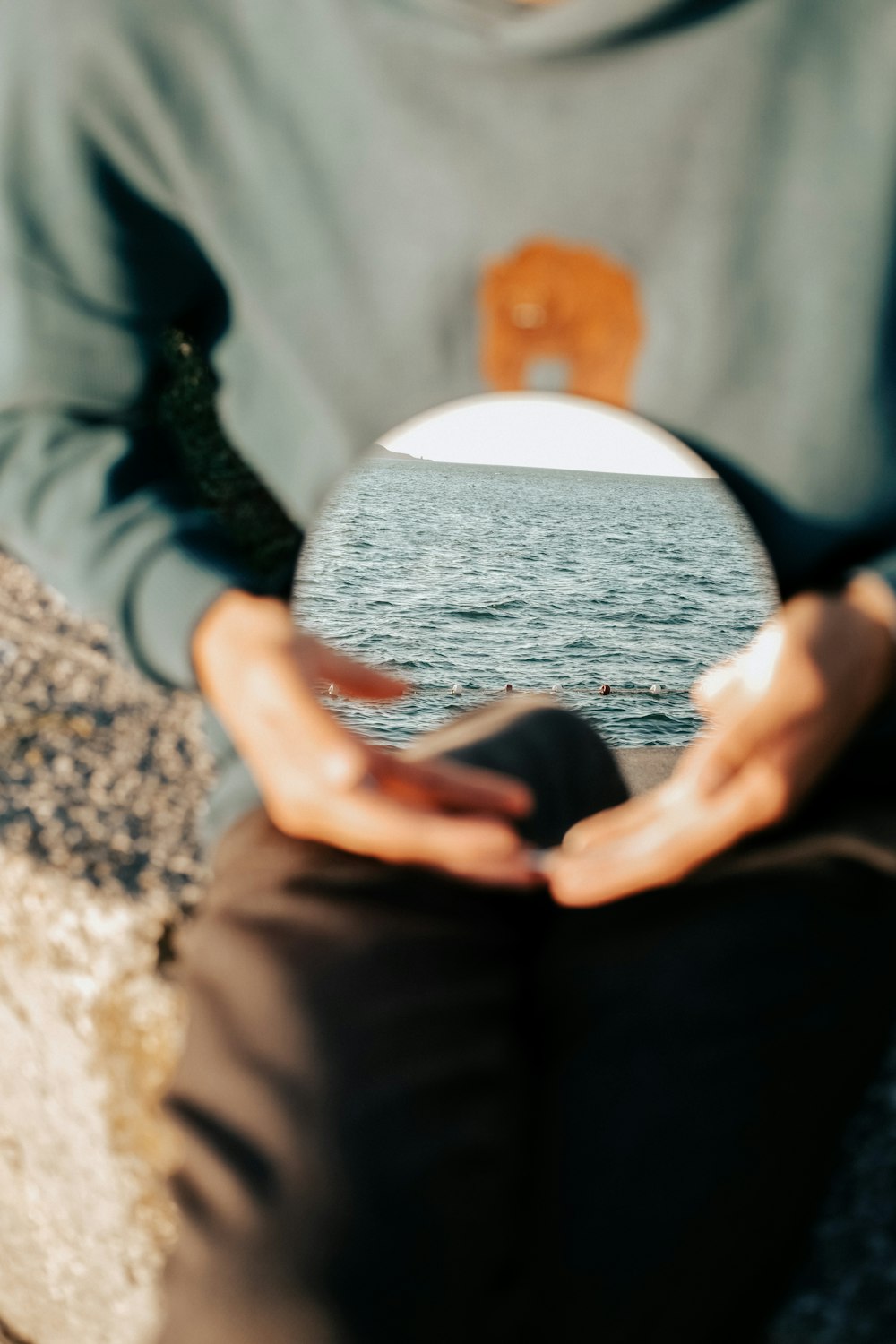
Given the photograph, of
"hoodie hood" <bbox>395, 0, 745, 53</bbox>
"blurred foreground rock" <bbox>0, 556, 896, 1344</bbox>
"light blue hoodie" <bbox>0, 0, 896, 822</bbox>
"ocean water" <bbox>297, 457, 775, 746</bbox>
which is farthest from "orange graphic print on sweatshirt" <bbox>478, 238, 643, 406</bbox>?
"ocean water" <bbox>297, 457, 775, 746</bbox>

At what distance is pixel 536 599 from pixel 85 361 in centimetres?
5882

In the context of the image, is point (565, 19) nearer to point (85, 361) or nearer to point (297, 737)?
point (85, 361)

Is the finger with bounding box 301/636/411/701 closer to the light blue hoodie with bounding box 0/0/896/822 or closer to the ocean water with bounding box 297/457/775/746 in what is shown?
the light blue hoodie with bounding box 0/0/896/822

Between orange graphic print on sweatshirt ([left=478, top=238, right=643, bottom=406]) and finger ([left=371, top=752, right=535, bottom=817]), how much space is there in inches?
13.9

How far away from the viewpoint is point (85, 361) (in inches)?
39.3

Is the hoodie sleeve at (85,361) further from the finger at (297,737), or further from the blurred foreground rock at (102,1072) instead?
the blurred foreground rock at (102,1072)

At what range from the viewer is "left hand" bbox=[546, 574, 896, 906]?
0.85 m

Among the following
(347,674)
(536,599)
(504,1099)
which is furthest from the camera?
(536,599)

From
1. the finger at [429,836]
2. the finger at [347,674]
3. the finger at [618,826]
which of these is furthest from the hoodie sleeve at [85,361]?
the finger at [618,826]

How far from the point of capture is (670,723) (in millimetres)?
40688

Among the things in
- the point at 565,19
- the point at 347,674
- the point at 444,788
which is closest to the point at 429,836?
the point at 444,788

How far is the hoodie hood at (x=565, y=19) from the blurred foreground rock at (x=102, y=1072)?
2.61 ft

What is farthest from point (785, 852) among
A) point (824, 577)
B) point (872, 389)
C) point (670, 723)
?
point (670, 723)

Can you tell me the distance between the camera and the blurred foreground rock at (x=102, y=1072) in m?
0.99
